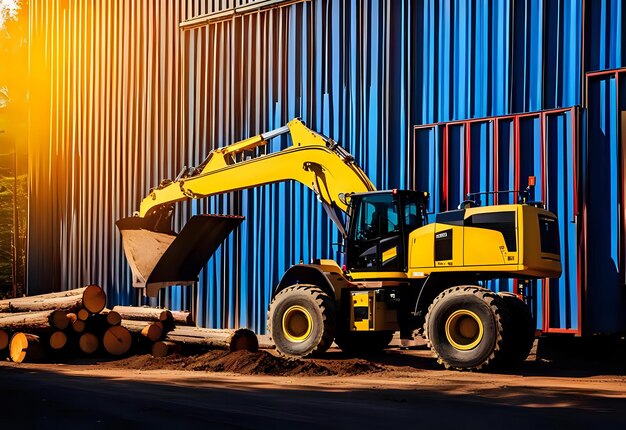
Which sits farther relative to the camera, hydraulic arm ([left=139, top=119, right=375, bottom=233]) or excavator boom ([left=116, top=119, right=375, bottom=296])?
excavator boom ([left=116, top=119, right=375, bottom=296])

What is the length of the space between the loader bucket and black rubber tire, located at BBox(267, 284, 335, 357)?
4736 millimetres

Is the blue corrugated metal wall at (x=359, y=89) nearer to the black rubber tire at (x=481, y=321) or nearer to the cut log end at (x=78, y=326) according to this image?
the black rubber tire at (x=481, y=321)

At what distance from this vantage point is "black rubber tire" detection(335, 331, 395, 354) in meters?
14.5

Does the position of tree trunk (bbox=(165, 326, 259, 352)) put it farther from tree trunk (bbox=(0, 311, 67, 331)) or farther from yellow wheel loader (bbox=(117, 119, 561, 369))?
tree trunk (bbox=(0, 311, 67, 331))

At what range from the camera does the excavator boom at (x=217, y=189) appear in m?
15.3

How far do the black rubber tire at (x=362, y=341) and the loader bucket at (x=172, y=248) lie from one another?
4907 mm

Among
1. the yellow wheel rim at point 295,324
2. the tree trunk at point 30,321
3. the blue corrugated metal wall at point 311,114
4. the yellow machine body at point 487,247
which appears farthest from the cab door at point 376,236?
the tree trunk at point 30,321

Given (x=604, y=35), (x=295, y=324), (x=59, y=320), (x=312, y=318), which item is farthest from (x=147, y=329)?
(x=604, y=35)

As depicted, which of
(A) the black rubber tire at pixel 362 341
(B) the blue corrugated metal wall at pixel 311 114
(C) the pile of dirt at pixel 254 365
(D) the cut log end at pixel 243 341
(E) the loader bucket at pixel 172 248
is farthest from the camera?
(E) the loader bucket at pixel 172 248

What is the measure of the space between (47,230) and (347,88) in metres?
10.7

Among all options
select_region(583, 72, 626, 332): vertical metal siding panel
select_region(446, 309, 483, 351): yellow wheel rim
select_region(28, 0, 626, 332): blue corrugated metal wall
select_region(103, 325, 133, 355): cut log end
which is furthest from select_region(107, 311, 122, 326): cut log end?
select_region(583, 72, 626, 332): vertical metal siding panel

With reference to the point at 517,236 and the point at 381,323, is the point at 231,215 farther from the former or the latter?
the point at 517,236

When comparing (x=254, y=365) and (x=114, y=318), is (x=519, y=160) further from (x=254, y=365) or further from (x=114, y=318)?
(x=114, y=318)

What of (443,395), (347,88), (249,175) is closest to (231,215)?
(249,175)
